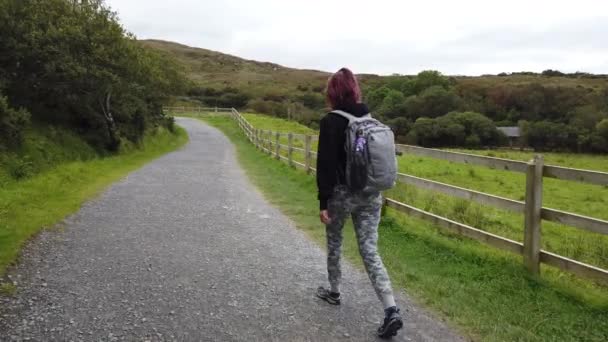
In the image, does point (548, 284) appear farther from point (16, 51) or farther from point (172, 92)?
point (172, 92)

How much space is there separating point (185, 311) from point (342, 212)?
1.50m

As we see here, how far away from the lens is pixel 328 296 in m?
4.29

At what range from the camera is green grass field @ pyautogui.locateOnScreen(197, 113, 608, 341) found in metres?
3.85

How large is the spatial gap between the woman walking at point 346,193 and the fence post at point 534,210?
202cm

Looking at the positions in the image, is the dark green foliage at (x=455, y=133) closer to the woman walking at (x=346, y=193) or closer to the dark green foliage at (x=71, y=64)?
the dark green foliage at (x=71, y=64)

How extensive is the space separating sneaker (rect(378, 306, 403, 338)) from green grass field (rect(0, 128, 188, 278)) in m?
3.63

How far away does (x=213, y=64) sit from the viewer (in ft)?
416

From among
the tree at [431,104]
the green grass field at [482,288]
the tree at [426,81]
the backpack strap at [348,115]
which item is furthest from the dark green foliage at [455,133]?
the backpack strap at [348,115]

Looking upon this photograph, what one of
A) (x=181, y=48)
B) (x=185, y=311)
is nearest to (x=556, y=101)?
(x=185, y=311)

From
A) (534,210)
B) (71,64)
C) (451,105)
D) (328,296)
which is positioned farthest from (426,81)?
(328,296)

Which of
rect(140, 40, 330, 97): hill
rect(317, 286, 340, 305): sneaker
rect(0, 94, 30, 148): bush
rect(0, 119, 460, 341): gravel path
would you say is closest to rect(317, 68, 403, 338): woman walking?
rect(0, 119, 460, 341): gravel path

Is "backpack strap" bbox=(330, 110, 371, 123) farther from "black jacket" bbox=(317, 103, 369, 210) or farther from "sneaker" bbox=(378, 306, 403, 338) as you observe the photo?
"sneaker" bbox=(378, 306, 403, 338)

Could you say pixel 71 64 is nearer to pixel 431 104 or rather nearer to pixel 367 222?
pixel 367 222

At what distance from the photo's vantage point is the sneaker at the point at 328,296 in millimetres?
4246
